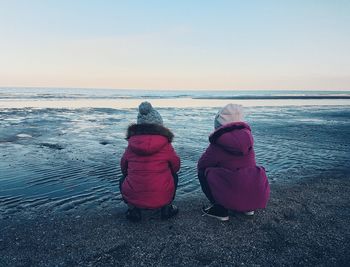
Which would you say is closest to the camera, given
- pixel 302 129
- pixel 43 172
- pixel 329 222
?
pixel 329 222

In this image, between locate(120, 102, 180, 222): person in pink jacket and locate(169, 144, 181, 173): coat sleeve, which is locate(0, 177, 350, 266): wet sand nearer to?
locate(120, 102, 180, 222): person in pink jacket

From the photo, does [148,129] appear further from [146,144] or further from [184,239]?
[184,239]

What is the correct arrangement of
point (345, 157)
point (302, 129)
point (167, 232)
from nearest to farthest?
point (167, 232) → point (345, 157) → point (302, 129)

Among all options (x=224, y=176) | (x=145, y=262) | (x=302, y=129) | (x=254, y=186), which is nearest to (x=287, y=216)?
(x=254, y=186)

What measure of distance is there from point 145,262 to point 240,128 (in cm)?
239

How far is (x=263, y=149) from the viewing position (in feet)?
38.0

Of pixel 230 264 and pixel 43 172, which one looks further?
pixel 43 172

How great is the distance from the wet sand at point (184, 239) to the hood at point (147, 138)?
1.18m

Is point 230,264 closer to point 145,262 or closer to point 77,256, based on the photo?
point 145,262

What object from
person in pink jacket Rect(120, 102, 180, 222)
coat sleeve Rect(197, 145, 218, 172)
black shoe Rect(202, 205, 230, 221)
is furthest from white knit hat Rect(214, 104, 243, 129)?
black shoe Rect(202, 205, 230, 221)

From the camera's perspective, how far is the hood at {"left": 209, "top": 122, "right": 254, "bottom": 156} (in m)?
4.77

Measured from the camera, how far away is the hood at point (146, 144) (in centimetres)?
480

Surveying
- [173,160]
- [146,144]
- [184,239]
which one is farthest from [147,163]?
[184,239]

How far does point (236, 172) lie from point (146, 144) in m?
1.44
